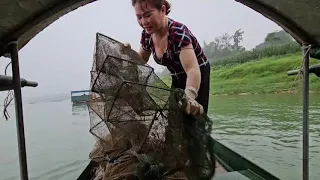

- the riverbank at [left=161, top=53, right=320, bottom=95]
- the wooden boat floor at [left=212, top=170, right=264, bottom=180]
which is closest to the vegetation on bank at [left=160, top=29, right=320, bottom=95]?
the riverbank at [left=161, top=53, right=320, bottom=95]

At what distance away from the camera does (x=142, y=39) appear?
213cm

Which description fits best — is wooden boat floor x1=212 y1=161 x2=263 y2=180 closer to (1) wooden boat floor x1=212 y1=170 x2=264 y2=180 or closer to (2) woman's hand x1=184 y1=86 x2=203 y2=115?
(1) wooden boat floor x1=212 y1=170 x2=264 y2=180

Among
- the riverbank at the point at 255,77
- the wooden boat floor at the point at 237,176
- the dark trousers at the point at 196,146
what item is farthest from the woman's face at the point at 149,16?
the riverbank at the point at 255,77

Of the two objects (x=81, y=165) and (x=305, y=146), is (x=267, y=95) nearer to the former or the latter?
(x=81, y=165)

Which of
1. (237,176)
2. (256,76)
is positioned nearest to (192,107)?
(237,176)

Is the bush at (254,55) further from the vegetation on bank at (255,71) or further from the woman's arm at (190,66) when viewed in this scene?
the woman's arm at (190,66)

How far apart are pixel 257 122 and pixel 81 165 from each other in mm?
7385

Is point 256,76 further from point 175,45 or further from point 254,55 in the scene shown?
point 175,45

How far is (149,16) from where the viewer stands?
172 centimetres

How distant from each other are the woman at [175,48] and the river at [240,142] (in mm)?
4199

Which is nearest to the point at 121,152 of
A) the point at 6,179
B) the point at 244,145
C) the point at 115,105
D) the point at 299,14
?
the point at 115,105

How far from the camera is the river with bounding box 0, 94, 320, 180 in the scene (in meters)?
7.62

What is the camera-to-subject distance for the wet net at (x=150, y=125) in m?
1.55

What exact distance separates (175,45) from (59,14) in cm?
65
